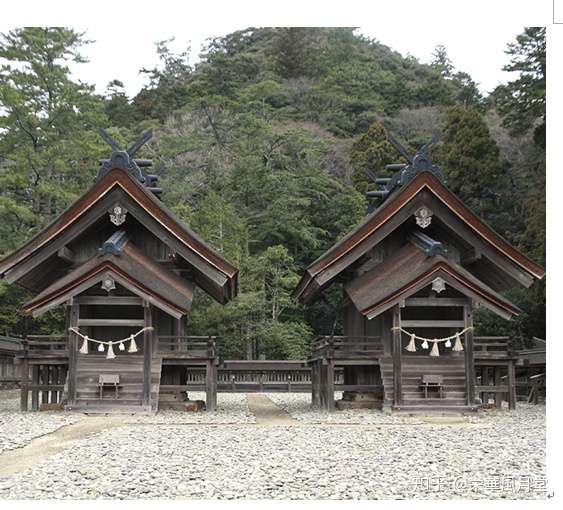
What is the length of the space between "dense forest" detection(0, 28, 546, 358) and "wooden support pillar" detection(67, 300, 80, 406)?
12364 millimetres

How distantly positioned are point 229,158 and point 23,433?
31623 mm

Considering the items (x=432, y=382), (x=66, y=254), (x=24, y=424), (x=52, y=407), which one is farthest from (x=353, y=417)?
(x=66, y=254)

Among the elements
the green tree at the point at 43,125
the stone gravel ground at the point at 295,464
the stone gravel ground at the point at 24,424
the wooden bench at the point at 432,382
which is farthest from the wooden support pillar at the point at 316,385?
the green tree at the point at 43,125

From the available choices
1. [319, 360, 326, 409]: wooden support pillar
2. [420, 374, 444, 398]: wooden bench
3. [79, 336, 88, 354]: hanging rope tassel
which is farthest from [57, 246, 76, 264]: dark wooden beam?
[420, 374, 444, 398]: wooden bench

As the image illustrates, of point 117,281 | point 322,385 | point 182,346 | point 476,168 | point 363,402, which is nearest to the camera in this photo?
point 117,281

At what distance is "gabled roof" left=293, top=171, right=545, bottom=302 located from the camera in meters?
17.4

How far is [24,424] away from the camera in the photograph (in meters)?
13.8

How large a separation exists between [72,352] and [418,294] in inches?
314

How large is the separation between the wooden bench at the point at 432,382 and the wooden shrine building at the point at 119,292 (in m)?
4.79

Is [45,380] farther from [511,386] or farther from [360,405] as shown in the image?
[511,386]

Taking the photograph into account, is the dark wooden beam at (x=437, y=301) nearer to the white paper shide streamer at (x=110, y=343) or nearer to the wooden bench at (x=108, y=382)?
the white paper shide streamer at (x=110, y=343)

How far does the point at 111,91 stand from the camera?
174 feet

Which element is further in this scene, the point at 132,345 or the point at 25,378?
the point at 25,378

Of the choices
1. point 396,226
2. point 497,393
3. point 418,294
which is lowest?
point 497,393
